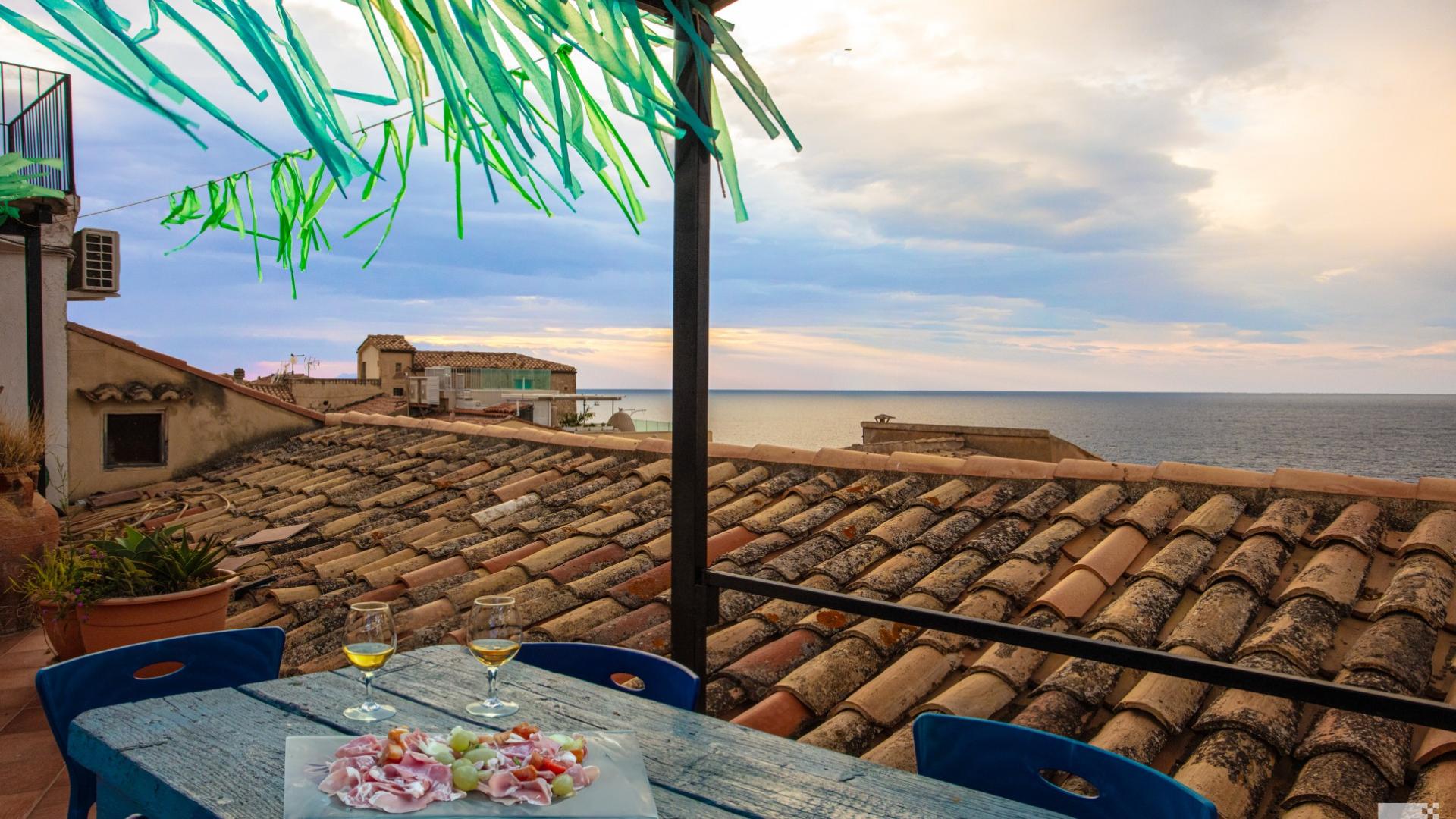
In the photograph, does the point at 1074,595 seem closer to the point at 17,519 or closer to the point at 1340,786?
the point at 1340,786

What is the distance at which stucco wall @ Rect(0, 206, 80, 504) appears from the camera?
626 cm

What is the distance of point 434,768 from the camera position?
3.73ft

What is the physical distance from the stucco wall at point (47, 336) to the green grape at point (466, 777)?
6.88 metres

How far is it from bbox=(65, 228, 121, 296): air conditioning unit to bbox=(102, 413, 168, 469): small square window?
1.27 metres

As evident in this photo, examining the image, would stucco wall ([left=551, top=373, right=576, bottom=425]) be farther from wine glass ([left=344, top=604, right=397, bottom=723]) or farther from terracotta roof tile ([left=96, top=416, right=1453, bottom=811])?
wine glass ([left=344, top=604, right=397, bottom=723])

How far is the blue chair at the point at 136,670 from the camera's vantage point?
1.67m

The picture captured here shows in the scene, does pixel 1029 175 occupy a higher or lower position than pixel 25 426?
higher

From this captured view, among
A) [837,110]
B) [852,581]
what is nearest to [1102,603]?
[852,581]

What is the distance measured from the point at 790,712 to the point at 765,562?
44.5 inches

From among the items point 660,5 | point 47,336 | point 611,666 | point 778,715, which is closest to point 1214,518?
point 778,715

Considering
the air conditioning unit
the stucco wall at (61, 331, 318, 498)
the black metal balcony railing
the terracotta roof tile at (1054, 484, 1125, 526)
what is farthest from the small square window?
the terracotta roof tile at (1054, 484, 1125, 526)

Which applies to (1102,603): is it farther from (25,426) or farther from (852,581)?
(25,426)

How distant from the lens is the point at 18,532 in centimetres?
440

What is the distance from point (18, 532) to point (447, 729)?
173 inches
